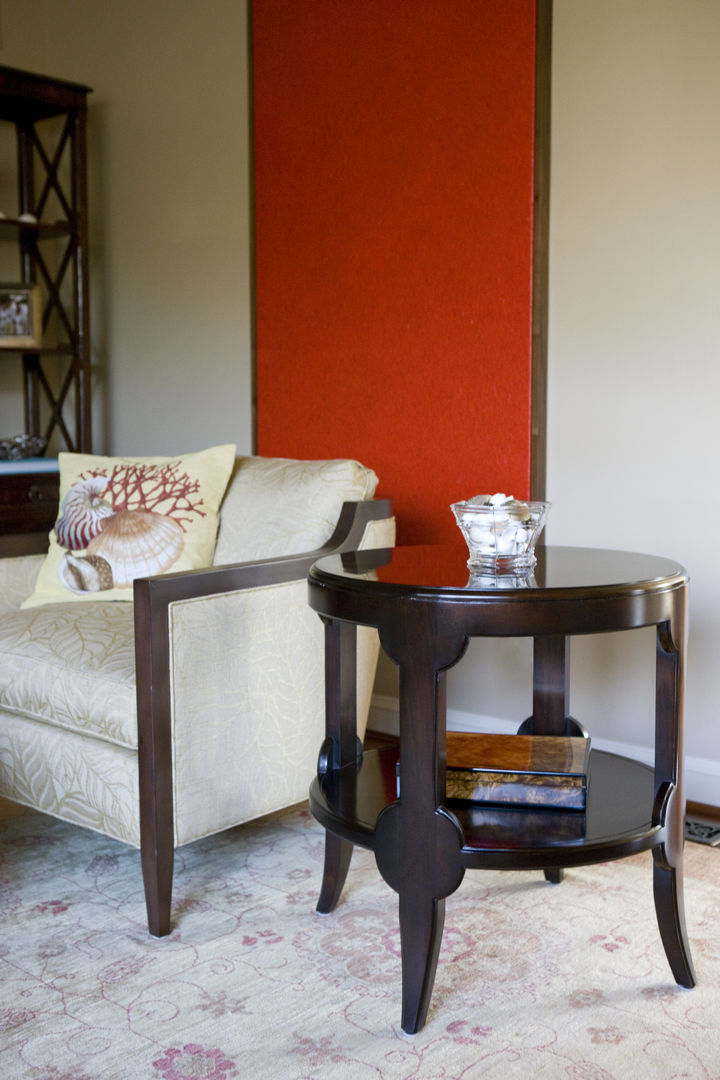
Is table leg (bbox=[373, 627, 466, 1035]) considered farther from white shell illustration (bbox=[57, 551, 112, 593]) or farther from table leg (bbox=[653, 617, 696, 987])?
white shell illustration (bbox=[57, 551, 112, 593])

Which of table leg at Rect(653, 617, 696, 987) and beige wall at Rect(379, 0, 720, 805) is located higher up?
beige wall at Rect(379, 0, 720, 805)

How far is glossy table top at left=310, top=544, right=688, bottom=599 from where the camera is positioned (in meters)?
1.50

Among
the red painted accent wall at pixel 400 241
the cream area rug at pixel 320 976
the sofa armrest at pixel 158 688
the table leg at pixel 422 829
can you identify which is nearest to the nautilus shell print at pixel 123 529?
the sofa armrest at pixel 158 688

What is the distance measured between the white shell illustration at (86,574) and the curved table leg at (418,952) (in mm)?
1173

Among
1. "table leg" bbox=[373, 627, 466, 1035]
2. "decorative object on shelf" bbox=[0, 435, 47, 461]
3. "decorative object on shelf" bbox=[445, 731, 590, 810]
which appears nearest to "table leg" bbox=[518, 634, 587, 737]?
"decorative object on shelf" bbox=[445, 731, 590, 810]

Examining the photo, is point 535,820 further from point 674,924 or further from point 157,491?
point 157,491

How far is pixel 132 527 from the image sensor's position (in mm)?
2416

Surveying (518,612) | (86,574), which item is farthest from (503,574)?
(86,574)

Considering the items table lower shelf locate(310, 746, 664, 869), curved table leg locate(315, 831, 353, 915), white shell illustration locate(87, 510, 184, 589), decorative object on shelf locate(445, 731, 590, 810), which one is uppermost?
white shell illustration locate(87, 510, 184, 589)

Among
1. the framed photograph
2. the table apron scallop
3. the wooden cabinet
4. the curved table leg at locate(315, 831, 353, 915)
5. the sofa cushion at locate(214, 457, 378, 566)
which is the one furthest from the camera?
the framed photograph

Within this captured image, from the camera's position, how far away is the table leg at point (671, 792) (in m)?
1.63

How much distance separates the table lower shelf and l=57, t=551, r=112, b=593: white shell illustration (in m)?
0.86

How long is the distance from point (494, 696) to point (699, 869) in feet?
2.56

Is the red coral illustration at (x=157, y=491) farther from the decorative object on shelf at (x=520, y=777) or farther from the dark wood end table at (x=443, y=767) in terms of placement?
the decorative object on shelf at (x=520, y=777)
